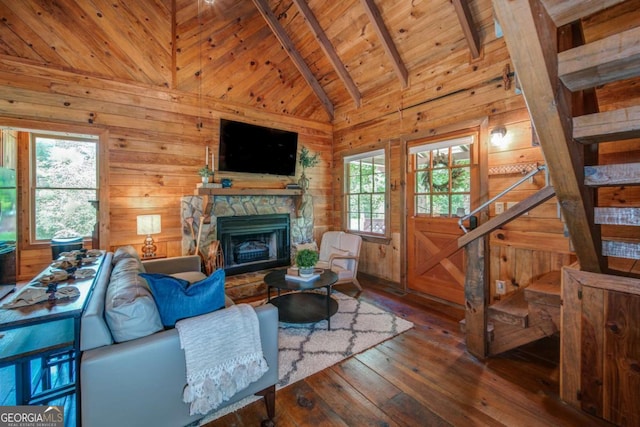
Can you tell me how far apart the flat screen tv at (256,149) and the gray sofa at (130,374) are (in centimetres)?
299

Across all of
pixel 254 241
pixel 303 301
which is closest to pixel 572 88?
pixel 303 301

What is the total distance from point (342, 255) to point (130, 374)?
296 centimetres

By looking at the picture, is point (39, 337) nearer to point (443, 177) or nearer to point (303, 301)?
point (303, 301)

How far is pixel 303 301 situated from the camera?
3.37 metres

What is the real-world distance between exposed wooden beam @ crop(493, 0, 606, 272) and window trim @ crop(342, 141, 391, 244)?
109 inches

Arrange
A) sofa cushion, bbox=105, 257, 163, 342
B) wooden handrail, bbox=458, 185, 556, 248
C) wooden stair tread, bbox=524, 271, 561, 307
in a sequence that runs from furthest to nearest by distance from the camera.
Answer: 1. wooden stair tread, bbox=524, 271, 561, 307
2. wooden handrail, bbox=458, 185, 556, 248
3. sofa cushion, bbox=105, 257, 163, 342

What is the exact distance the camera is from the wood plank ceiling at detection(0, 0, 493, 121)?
3148mm

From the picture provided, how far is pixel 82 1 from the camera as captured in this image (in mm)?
3271

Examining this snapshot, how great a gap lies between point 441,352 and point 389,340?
46 centimetres

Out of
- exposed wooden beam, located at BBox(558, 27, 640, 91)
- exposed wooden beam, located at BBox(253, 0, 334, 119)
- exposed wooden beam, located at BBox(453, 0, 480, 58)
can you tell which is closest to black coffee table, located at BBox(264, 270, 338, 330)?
exposed wooden beam, located at BBox(558, 27, 640, 91)

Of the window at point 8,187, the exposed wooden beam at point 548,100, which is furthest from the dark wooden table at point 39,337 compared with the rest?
the window at point 8,187

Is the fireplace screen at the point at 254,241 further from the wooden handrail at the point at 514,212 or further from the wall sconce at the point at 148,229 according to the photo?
the wooden handrail at the point at 514,212

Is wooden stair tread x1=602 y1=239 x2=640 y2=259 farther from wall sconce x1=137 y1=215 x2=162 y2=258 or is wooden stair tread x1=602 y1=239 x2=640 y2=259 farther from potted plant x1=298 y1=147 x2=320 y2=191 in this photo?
wall sconce x1=137 y1=215 x2=162 y2=258

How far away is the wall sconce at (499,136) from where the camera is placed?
2969 mm
